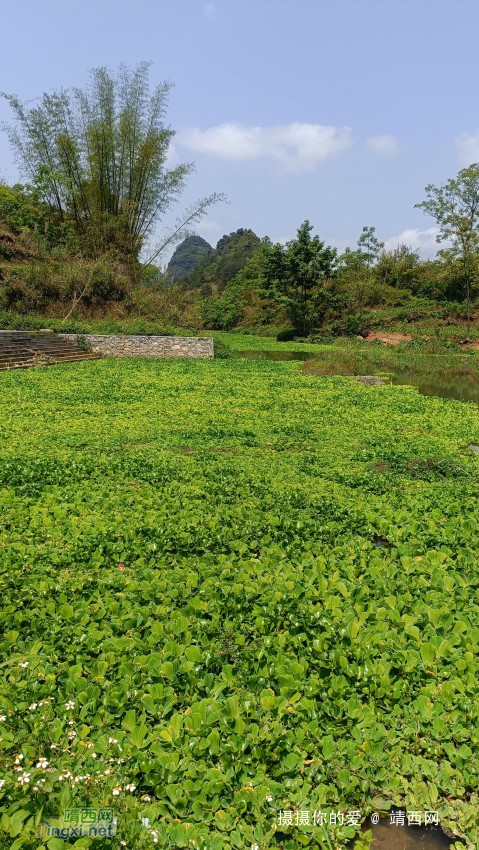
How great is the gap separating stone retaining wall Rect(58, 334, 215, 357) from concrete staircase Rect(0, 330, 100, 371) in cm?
71

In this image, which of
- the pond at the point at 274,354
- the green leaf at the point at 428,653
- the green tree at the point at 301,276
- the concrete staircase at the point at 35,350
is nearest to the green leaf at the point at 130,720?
the green leaf at the point at 428,653

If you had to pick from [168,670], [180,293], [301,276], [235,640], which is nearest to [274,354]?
[180,293]

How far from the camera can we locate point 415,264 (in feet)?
114

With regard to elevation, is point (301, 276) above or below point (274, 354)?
above

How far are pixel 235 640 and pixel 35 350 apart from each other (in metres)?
15.0

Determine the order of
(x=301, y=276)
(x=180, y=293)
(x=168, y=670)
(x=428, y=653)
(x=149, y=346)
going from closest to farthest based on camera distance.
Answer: (x=168, y=670)
(x=428, y=653)
(x=149, y=346)
(x=180, y=293)
(x=301, y=276)

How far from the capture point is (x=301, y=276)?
3030 cm

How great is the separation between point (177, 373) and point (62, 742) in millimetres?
12755

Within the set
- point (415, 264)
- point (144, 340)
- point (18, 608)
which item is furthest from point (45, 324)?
point (415, 264)

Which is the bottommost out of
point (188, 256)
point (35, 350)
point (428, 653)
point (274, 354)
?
point (428, 653)

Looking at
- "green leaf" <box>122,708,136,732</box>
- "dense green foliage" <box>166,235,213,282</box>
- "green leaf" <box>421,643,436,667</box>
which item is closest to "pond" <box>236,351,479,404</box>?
"green leaf" <box>421,643,436,667</box>

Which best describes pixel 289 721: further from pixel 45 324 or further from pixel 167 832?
pixel 45 324

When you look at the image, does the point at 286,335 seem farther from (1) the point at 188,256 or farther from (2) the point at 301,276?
(1) the point at 188,256

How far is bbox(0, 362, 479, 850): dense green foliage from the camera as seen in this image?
6.05 feet
